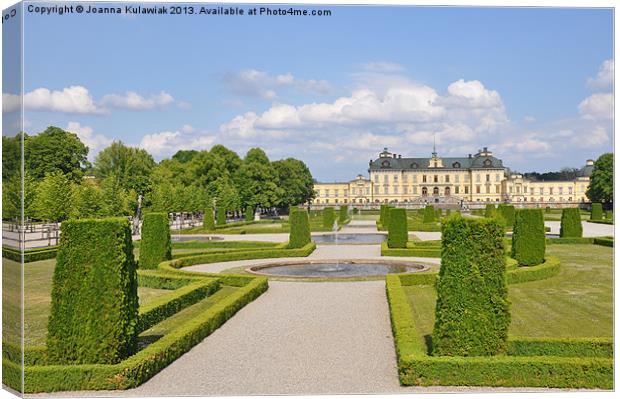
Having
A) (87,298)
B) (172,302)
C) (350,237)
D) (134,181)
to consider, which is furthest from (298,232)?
(134,181)

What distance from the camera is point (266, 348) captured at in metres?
6.96

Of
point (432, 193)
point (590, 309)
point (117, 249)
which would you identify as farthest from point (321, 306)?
point (432, 193)

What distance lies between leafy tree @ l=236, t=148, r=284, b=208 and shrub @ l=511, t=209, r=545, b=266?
3293 cm

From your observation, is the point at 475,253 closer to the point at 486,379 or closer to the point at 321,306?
the point at 486,379

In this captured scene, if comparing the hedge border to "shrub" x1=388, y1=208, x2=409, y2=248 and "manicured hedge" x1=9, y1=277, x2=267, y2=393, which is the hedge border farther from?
"shrub" x1=388, y1=208, x2=409, y2=248

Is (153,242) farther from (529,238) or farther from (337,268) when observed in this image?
(529,238)

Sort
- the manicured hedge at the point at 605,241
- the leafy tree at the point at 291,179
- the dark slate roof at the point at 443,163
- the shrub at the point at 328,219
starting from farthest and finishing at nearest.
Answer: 1. the dark slate roof at the point at 443,163
2. the leafy tree at the point at 291,179
3. the shrub at the point at 328,219
4. the manicured hedge at the point at 605,241

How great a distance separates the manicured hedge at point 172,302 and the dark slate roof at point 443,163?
70.5 meters

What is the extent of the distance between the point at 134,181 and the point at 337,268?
873 inches

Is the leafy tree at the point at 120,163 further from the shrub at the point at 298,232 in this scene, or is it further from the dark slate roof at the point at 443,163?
the dark slate roof at the point at 443,163

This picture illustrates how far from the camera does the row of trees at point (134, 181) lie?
1532cm

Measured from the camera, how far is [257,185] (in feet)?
153

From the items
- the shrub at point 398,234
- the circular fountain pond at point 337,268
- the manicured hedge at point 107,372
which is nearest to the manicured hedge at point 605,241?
the shrub at point 398,234

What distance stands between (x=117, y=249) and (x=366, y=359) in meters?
2.85
